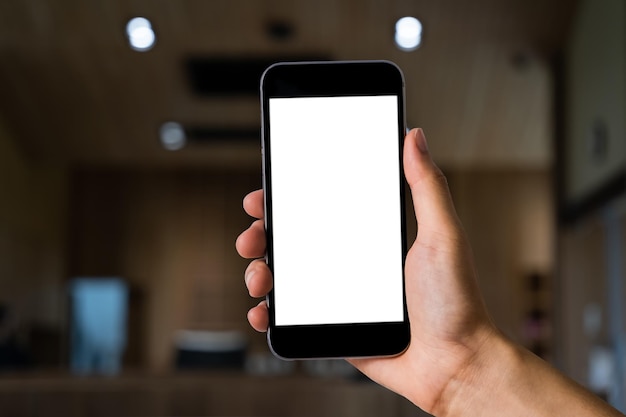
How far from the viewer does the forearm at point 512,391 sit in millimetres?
719

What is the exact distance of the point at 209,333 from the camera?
7539 mm

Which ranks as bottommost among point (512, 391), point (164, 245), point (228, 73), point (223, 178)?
point (164, 245)

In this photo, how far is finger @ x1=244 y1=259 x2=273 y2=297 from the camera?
2.80 feet

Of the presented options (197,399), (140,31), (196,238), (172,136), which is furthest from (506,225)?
(197,399)

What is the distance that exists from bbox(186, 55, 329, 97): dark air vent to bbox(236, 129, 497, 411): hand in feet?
13.4

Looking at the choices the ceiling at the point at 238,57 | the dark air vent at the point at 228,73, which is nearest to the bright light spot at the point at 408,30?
the ceiling at the point at 238,57

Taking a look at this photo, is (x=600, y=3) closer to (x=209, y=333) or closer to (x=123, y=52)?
(x=123, y=52)

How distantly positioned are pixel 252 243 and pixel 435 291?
0.18m

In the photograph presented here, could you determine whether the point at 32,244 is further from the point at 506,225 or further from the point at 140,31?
the point at 506,225

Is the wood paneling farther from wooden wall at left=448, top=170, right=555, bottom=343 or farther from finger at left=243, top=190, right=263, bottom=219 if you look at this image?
wooden wall at left=448, top=170, right=555, bottom=343

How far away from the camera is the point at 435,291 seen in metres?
0.82

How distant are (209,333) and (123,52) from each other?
10.4ft

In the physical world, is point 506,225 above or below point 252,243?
below

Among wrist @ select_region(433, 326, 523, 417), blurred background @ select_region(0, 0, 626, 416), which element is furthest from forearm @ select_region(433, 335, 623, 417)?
blurred background @ select_region(0, 0, 626, 416)
